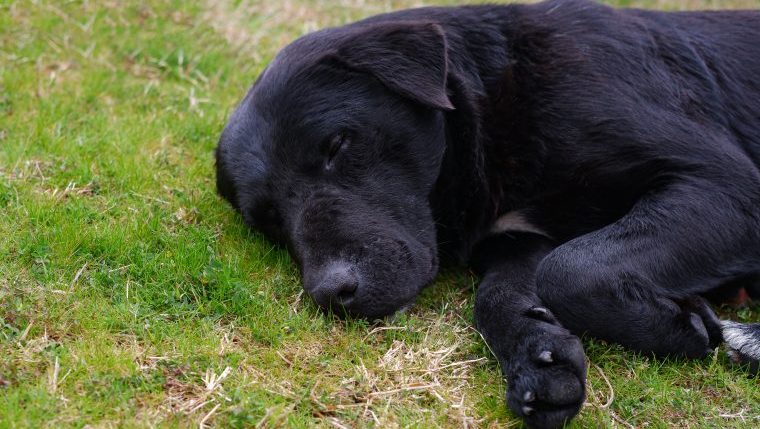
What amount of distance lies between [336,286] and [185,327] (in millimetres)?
634

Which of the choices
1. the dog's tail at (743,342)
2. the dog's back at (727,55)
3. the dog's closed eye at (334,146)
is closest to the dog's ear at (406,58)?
the dog's closed eye at (334,146)

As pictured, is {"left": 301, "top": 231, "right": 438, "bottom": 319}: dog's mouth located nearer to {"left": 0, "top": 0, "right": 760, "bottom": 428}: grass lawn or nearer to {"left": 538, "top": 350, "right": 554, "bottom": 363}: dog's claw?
{"left": 0, "top": 0, "right": 760, "bottom": 428}: grass lawn

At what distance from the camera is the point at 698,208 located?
3.63 metres

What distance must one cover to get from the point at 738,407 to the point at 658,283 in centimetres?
55

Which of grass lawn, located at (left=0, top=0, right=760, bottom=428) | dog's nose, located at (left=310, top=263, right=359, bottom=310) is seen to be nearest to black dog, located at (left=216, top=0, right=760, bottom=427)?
dog's nose, located at (left=310, top=263, right=359, bottom=310)

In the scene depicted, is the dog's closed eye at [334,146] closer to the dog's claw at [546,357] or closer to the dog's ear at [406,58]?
the dog's ear at [406,58]

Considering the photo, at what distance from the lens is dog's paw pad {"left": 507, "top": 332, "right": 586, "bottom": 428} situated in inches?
119

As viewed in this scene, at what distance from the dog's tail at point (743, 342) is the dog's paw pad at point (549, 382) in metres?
0.77

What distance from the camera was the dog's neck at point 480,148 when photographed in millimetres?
4008

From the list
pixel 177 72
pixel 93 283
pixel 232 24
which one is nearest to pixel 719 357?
pixel 93 283

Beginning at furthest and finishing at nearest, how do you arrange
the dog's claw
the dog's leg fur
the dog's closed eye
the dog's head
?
the dog's closed eye, the dog's head, the dog's leg fur, the dog's claw

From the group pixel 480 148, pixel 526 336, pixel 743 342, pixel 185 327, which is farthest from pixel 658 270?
pixel 185 327

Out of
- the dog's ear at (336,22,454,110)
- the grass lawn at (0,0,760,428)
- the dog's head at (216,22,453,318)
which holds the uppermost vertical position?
the dog's ear at (336,22,454,110)

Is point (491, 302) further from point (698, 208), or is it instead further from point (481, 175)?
point (698, 208)
